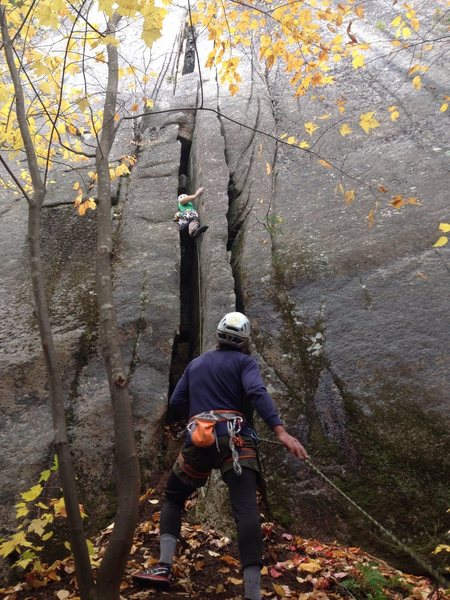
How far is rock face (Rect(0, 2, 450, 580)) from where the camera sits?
5.00 metres

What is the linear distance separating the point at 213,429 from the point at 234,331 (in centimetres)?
87

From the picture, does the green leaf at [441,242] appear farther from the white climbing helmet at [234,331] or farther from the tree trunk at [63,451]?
the tree trunk at [63,451]

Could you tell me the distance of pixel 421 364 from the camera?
538 centimetres

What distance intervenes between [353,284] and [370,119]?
3867mm

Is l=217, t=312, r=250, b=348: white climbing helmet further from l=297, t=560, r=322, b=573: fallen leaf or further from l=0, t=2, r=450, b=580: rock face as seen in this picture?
l=297, t=560, r=322, b=573: fallen leaf

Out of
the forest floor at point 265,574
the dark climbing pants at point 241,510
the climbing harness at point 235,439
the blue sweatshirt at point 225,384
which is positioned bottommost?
the forest floor at point 265,574

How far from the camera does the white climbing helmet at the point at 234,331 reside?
4273mm

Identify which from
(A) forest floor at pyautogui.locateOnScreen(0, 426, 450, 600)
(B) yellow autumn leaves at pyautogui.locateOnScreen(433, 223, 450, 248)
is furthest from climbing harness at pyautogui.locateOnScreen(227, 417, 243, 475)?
(B) yellow autumn leaves at pyautogui.locateOnScreen(433, 223, 450, 248)

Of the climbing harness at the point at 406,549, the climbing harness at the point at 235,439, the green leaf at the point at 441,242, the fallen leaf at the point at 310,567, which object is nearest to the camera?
the climbing harness at the point at 406,549

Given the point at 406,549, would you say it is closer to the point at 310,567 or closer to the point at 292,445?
the point at 292,445

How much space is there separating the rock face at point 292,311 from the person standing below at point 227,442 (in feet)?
4.97

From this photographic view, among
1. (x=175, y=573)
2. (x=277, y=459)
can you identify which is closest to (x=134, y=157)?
(x=277, y=459)

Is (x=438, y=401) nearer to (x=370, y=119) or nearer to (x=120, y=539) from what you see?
(x=120, y=539)

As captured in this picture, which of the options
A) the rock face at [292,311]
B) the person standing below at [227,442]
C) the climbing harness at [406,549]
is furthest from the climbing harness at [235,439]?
the rock face at [292,311]
